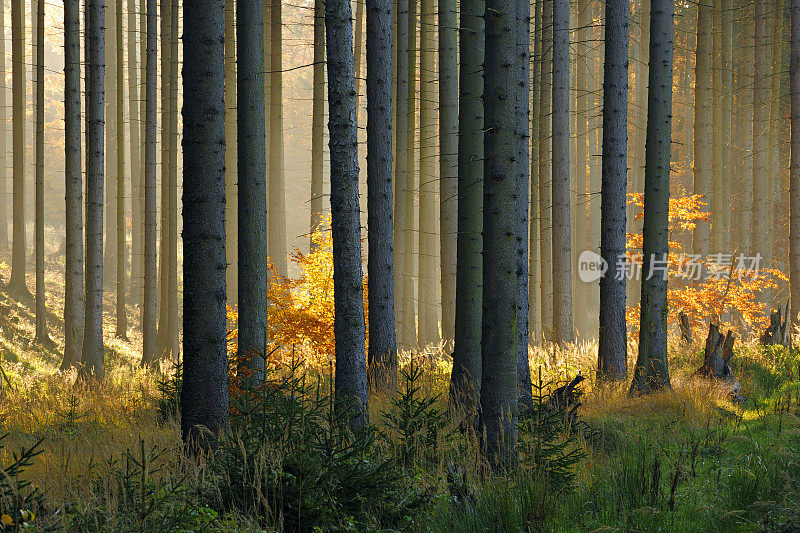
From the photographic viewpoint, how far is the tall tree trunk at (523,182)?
6781 mm

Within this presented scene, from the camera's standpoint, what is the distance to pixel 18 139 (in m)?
16.9

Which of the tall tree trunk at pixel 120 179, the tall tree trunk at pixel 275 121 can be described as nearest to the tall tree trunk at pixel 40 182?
the tall tree trunk at pixel 120 179

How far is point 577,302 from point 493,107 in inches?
835

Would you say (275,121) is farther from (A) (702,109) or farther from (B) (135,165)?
(A) (702,109)

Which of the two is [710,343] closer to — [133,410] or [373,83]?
[373,83]

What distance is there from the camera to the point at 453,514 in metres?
4.18

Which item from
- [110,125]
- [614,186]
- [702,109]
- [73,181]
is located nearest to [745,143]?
[702,109]

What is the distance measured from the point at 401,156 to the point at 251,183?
6.38 meters

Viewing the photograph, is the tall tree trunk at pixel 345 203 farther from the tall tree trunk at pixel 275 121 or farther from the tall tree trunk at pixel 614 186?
the tall tree trunk at pixel 275 121

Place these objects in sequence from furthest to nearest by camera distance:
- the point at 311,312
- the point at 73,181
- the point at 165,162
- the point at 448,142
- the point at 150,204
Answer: the point at 165,162 < the point at 150,204 < the point at 311,312 < the point at 448,142 < the point at 73,181

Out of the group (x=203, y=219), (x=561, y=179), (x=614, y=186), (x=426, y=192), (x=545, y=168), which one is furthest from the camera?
(x=545, y=168)

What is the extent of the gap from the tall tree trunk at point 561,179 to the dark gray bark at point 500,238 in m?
7.59

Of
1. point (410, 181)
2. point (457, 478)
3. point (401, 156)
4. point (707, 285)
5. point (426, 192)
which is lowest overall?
point (457, 478)

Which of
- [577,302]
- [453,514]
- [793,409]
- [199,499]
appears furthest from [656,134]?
[577,302]
